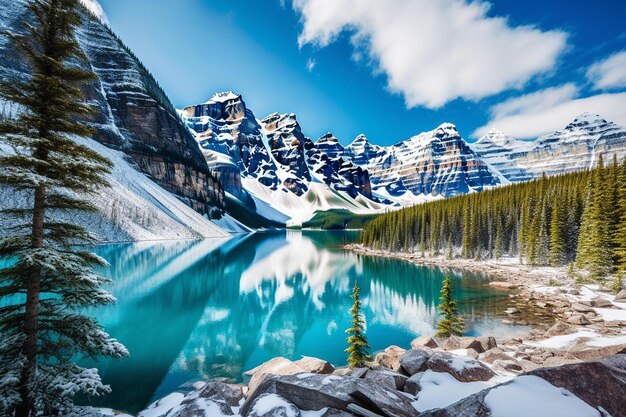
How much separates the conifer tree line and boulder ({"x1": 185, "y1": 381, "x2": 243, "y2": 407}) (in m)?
39.3

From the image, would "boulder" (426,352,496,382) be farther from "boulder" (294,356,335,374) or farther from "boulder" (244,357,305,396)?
"boulder" (244,357,305,396)

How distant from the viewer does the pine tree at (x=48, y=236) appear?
24.3ft

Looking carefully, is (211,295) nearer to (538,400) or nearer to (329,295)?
(329,295)

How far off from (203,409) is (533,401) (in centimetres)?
797

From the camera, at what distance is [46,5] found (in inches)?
344

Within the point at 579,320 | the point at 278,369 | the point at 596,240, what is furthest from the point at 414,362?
the point at 596,240

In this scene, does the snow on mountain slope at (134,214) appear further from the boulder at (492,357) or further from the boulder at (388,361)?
the boulder at (492,357)

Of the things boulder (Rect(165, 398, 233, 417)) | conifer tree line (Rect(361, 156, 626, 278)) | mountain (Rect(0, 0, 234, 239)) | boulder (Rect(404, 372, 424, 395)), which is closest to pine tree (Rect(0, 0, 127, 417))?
boulder (Rect(165, 398, 233, 417))

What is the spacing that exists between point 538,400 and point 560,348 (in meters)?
14.8

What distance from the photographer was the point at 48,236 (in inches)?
335

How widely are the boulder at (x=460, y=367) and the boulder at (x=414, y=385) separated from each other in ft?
3.70

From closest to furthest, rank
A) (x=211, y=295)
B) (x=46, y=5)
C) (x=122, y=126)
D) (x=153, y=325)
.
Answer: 1. (x=46, y=5)
2. (x=153, y=325)
3. (x=211, y=295)
4. (x=122, y=126)

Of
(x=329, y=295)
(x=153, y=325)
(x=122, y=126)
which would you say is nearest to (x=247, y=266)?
(x=329, y=295)

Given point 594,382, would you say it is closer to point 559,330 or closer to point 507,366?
point 507,366
